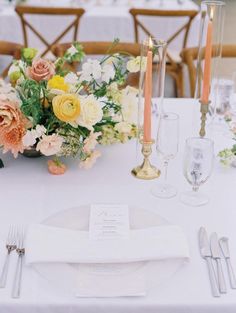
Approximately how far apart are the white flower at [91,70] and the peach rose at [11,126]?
20 centimetres

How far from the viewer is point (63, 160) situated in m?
1.35

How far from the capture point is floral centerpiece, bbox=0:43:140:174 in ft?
3.88

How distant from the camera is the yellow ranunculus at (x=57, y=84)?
1217mm

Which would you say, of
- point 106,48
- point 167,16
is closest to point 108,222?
point 106,48

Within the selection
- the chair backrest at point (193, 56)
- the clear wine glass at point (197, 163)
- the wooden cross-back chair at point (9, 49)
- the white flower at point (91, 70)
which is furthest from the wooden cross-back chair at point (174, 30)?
the clear wine glass at point (197, 163)

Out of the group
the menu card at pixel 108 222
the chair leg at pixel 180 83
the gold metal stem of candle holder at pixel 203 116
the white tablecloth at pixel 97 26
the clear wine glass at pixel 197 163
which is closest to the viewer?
the menu card at pixel 108 222

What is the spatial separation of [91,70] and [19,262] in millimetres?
550

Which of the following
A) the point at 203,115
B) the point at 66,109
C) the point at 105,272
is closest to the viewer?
the point at 105,272

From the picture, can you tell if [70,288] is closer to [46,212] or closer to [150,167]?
[46,212]

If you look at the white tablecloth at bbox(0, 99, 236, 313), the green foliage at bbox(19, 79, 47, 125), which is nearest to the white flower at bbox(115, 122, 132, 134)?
the white tablecloth at bbox(0, 99, 236, 313)

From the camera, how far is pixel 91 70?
1268mm

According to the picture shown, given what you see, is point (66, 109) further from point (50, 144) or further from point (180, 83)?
point (180, 83)

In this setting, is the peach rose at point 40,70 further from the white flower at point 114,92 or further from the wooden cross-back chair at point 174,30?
the wooden cross-back chair at point 174,30

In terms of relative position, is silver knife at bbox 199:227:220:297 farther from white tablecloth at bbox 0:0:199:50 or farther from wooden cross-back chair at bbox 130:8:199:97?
white tablecloth at bbox 0:0:199:50
